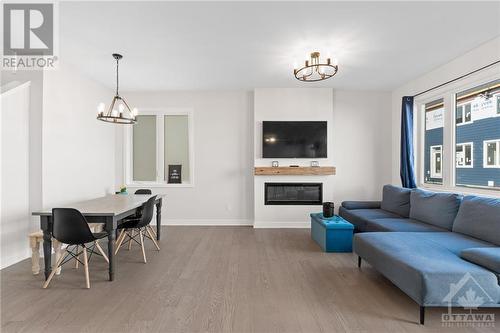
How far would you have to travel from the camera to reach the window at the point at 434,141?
437cm

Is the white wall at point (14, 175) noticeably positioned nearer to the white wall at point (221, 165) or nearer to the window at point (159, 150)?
the window at point (159, 150)

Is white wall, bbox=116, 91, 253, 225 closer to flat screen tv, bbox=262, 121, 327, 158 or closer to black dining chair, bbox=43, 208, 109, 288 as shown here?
flat screen tv, bbox=262, 121, 327, 158

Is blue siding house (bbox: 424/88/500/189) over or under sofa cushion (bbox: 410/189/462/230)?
over

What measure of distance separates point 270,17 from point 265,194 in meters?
3.38

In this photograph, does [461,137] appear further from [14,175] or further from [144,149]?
[14,175]

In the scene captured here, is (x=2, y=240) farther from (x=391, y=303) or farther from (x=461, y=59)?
(x=461, y=59)

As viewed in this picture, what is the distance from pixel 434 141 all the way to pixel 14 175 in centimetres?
638

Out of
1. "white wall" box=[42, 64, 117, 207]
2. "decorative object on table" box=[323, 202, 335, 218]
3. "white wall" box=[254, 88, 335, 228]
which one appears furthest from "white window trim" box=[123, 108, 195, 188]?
"decorative object on table" box=[323, 202, 335, 218]

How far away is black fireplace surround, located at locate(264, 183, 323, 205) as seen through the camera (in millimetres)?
5387

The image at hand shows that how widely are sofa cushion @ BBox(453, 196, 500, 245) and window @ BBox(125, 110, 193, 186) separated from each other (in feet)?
15.2

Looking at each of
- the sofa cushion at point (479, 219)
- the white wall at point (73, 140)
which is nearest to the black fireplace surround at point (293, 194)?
the sofa cushion at point (479, 219)

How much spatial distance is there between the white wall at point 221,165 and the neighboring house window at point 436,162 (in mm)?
3325

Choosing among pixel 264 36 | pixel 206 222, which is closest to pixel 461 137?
pixel 264 36

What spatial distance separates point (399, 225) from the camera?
355cm
